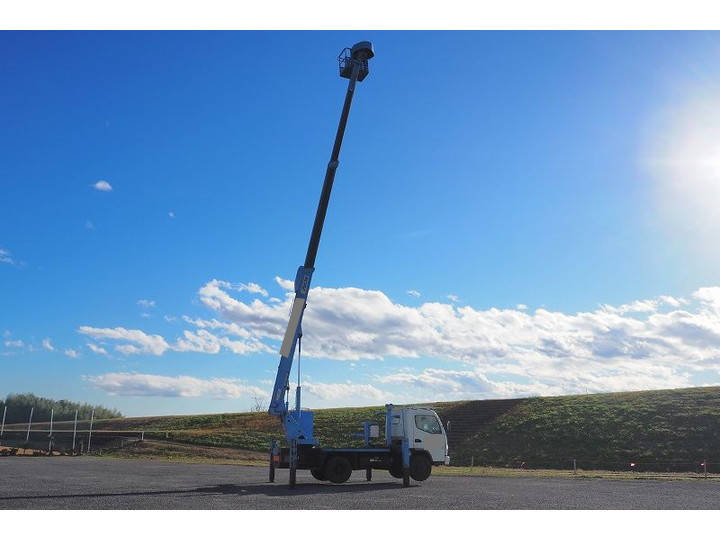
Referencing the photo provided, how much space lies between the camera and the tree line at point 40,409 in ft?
365

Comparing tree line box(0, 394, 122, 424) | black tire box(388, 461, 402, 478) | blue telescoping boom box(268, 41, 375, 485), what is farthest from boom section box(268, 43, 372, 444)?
tree line box(0, 394, 122, 424)

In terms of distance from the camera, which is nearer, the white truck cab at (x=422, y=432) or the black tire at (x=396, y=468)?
the black tire at (x=396, y=468)

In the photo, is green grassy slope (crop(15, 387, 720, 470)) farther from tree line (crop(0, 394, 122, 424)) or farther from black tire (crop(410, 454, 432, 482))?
tree line (crop(0, 394, 122, 424))

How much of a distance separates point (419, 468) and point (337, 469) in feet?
10.2

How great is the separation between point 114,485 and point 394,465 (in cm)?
930

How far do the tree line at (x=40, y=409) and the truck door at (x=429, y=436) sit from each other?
317ft

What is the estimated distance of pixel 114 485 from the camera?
67.3 ft

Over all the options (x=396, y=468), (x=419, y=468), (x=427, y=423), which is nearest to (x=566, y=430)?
(x=427, y=423)

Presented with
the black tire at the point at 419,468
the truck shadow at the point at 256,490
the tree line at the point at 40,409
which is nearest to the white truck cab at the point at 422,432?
the black tire at the point at 419,468

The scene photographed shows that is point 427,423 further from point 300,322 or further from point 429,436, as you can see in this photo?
point 300,322

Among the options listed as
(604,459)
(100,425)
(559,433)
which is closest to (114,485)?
(604,459)

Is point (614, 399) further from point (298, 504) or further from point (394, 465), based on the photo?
point (298, 504)

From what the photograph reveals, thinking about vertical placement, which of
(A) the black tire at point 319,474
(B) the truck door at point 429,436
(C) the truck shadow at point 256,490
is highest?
(B) the truck door at point 429,436

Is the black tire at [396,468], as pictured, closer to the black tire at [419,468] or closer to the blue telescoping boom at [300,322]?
the black tire at [419,468]
